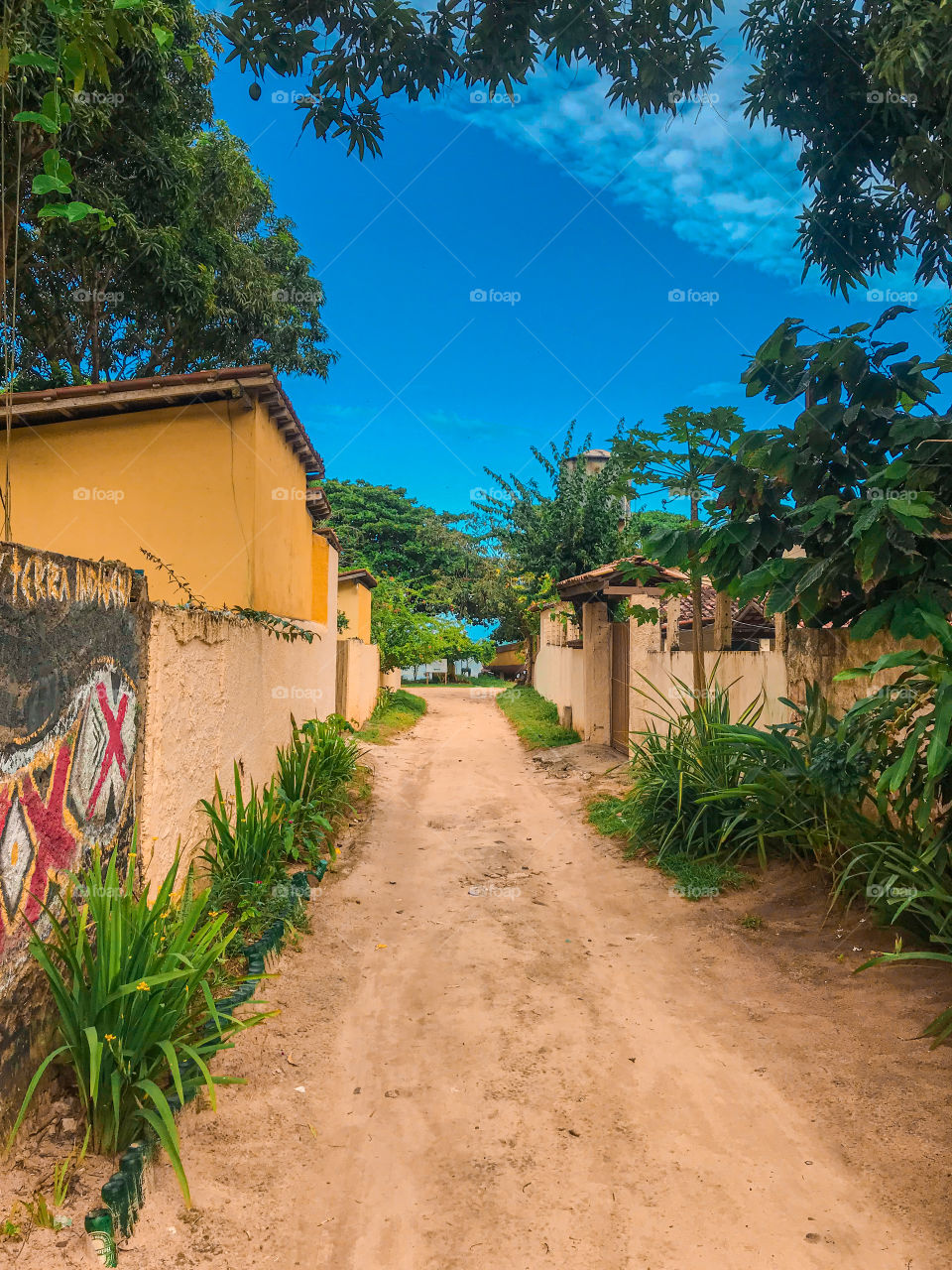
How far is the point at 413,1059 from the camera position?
3.76 m

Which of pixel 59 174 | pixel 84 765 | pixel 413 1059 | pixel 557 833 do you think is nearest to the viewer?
pixel 59 174

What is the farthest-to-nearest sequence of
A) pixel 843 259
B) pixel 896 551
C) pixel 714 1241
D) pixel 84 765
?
pixel 843 259, pixel 896 551, pixel 84 765, pixel 714 1241

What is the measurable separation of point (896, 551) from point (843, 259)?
715 cm

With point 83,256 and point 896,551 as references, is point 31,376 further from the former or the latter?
point 896,551

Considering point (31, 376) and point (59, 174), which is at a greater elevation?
point (31, 376)

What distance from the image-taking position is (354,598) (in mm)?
19953

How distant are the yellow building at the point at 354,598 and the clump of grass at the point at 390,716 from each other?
5.78 feet

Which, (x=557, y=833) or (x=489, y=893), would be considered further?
(x=557, y=833)

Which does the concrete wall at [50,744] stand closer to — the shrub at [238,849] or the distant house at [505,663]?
the shrub at [238,849]

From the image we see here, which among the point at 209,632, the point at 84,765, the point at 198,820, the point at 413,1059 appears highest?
the point at 209,632

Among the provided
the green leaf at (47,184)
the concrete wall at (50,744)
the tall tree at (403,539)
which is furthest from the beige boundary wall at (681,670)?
the tall tree at (403,539)

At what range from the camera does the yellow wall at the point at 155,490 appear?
7379 mm

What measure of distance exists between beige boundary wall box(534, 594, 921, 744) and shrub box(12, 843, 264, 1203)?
4.72 m

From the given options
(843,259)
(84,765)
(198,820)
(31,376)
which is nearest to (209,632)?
(198,820)
